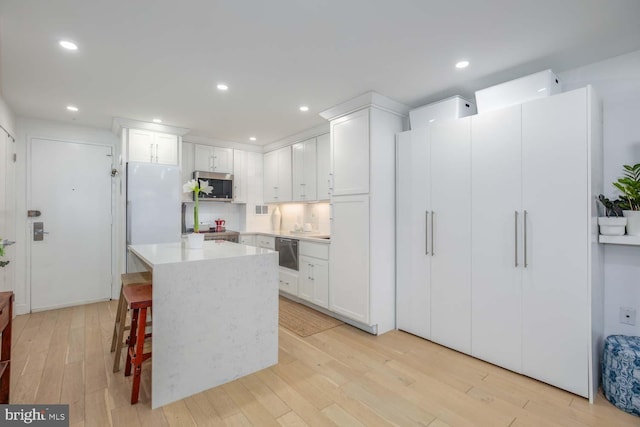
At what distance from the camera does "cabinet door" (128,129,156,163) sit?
379 centimetres

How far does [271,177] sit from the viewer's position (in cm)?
511

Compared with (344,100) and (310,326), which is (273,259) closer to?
(310,326)

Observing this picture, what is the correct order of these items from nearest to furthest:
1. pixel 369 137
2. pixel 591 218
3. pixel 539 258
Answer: pixel 591 218, pixel 539 258, pixel 369 137

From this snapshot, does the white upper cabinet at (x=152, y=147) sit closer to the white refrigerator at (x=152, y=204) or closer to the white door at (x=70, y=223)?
the white refrigerator at (x=152, y=204)

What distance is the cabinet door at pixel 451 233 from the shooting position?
2639 mm

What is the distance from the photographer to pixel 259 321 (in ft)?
7.66

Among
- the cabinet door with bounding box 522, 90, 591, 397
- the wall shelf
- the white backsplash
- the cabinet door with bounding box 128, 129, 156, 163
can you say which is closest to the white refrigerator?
the cabinet door with bounding box 128, 129, 156, 163

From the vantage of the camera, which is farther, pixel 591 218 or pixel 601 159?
pixel 601 159

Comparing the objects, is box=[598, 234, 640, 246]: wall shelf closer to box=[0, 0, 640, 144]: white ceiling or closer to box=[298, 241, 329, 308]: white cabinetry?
box=[0, 0, 640, 144]: white ceiling

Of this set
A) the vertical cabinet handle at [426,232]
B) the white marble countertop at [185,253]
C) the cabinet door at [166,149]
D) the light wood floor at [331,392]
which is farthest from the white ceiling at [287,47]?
the light wood floor at [331,392]

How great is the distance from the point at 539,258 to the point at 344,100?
227 centimetres

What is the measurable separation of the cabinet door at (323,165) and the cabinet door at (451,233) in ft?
4.83

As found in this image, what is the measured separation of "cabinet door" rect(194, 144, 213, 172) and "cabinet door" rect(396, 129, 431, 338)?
3037mm

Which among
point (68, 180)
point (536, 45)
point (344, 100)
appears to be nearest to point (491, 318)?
point (536, 45)
